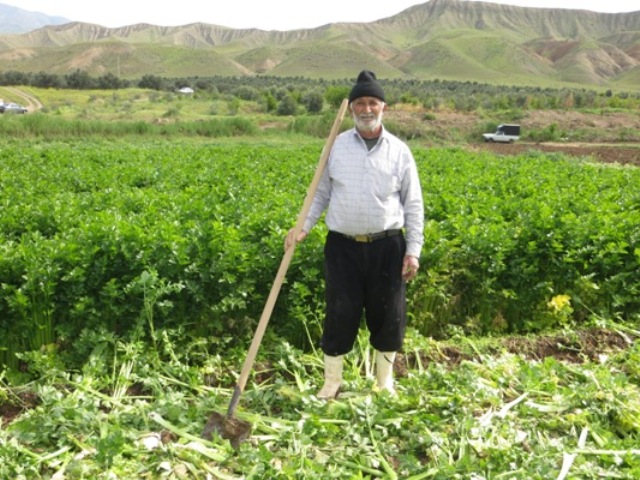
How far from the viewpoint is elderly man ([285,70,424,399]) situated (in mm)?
4141

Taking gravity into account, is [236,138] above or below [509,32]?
below

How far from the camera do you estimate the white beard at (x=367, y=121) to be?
407 centimetres

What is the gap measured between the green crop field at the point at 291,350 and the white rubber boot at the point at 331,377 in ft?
0.33

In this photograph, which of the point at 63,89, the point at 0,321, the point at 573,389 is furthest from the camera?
the point at 63,89

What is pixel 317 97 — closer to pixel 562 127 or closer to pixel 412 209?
pixel 562 127

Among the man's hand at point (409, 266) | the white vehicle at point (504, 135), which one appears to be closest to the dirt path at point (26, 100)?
the white vehicle at point (504, 135)

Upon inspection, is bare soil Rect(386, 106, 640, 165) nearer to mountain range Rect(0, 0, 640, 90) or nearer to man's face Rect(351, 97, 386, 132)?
man's face Rect(351, 97, 386, 132)

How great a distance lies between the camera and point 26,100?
189 feet

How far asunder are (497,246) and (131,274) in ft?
12.5

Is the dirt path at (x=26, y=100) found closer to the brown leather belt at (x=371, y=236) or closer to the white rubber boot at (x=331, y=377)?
the white rubber boot at (x=331, y=377)

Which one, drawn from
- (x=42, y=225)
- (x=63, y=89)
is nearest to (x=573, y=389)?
(x=42, y=225)

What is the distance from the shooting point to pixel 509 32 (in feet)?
646

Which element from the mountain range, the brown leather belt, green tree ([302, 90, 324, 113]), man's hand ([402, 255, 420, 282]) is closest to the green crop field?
man's hand ([402, 255, 420, 282])

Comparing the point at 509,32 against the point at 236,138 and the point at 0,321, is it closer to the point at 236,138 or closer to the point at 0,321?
the point at 236,138
